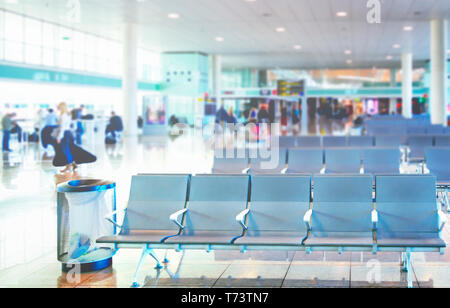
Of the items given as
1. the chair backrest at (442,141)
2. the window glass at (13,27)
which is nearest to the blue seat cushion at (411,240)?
the chair backrest at (442,141)

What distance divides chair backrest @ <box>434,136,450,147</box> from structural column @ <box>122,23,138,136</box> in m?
15.7

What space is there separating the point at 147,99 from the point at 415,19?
13648mm

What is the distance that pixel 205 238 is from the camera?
193 inches

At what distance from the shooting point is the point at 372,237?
4.88 m

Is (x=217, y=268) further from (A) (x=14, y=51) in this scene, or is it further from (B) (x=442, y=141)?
(A) (x=14, y=51)

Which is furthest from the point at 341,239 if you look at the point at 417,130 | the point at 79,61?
the point at 79,61

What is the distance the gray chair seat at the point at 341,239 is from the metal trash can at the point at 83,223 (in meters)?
1.92

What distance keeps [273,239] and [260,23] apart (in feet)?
63.5

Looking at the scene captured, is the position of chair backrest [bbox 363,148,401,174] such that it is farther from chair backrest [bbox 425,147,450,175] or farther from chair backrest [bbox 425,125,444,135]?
chair backrest [bbox 425,125,444,135]

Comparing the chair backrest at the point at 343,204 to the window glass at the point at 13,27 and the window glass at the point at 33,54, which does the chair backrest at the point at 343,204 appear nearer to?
the window glass at the point at 13,27

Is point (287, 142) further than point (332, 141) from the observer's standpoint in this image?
Yes

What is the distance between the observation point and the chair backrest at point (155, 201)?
5.28m

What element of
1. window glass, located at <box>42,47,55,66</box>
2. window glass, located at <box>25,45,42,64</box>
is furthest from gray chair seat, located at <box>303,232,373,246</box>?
window glass, located at <box>42,47,55,66</box>

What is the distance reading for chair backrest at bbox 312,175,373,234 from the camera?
498cm
